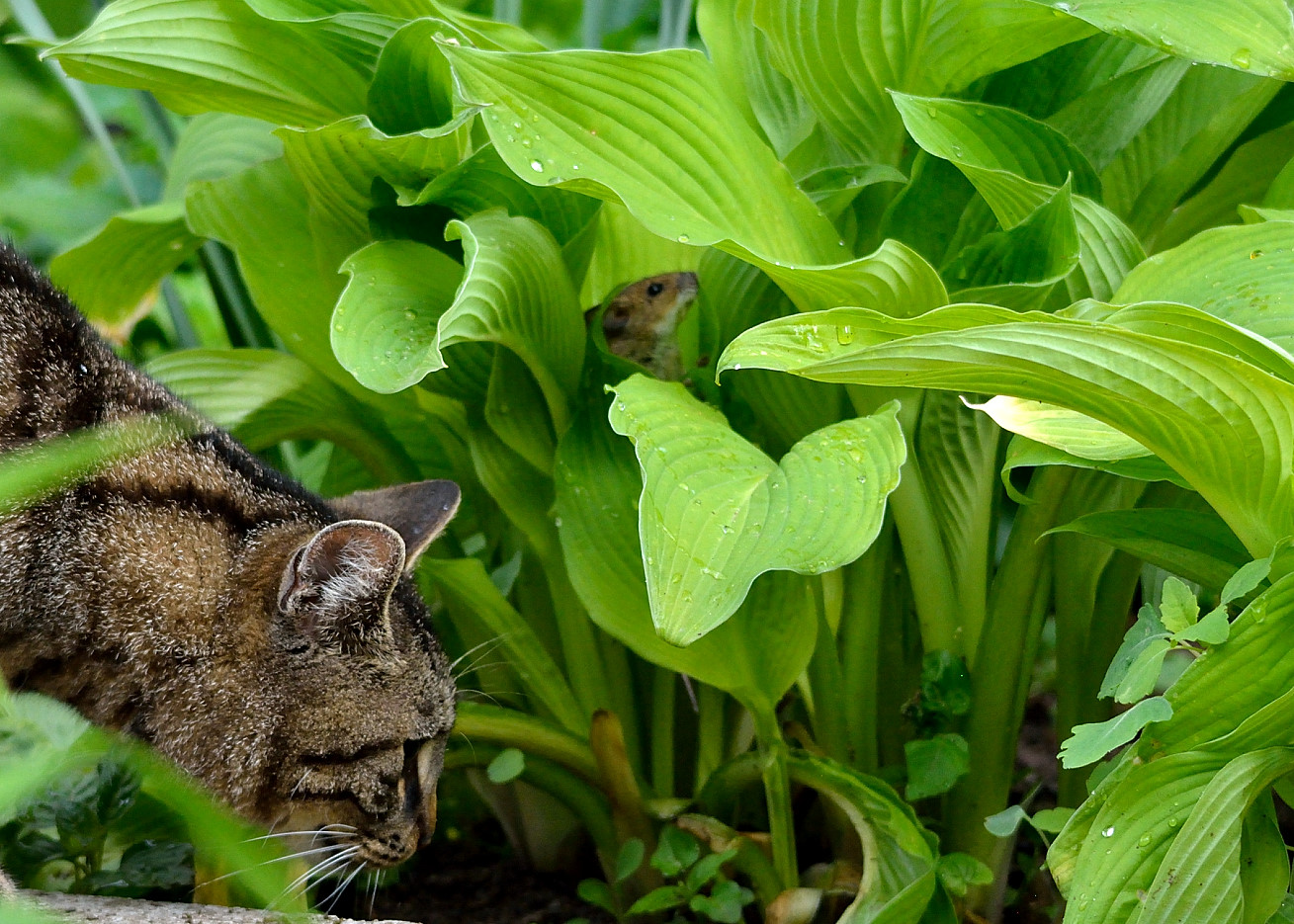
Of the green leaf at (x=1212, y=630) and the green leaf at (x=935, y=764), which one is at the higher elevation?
the green leaf at (x=1212, y=630)

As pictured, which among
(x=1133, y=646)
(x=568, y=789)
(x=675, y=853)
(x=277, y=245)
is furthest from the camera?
(x=277, y=245)

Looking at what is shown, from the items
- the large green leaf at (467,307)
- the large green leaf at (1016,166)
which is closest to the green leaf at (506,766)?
the large green leaf at (467,307)

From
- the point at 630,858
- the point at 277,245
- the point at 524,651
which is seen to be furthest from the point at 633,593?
the point at 277,245

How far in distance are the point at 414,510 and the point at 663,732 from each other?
1.75 feet

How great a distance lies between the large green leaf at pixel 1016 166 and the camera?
4.78 feet

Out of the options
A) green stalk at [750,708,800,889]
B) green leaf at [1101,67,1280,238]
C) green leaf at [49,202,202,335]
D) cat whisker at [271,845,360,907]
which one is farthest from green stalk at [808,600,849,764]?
green leaf at [49,202,202,335]

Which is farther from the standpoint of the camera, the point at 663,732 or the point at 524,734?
the point at 663,732

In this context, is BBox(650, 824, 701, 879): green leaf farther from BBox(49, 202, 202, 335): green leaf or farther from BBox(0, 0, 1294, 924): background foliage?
BBox(49, 202, 202, 335): green leaf

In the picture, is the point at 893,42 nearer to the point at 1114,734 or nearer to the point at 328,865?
the point at 1114,734

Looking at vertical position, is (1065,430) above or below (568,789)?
above

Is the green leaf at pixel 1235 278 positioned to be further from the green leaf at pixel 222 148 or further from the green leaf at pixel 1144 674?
the green leaf at pixel 222 148

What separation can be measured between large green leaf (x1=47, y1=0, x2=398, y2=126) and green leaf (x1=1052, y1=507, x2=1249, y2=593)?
1.16m

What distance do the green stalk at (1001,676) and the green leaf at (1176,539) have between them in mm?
170

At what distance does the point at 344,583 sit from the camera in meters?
1.46
